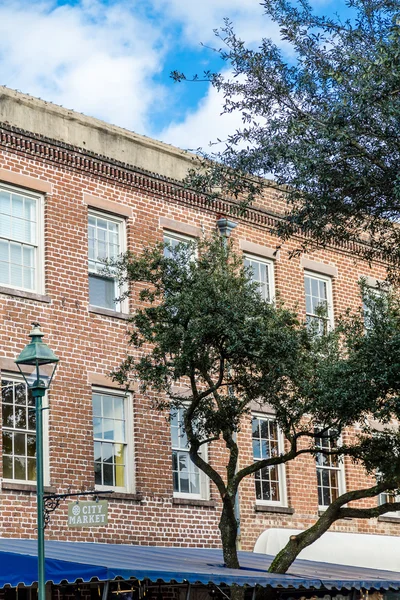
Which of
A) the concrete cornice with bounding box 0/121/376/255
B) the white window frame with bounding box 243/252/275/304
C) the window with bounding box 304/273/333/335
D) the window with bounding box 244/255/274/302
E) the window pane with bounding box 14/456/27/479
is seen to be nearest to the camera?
the window pane with bounding box 14/456/27/479

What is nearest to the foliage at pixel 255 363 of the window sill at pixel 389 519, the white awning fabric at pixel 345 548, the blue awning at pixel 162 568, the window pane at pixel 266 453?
the blue awning at pixel 162 568

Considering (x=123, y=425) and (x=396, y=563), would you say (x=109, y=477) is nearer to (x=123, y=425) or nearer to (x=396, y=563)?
(x=123, y=425)

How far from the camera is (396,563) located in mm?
23672

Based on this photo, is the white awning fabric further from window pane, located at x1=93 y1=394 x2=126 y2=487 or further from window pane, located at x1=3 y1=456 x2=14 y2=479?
window pane, located at x1=3 y1=456 x2=14 y2=479

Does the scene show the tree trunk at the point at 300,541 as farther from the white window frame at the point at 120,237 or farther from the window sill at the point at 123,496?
the white window frame at the point at 120,237

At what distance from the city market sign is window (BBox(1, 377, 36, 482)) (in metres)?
2.94

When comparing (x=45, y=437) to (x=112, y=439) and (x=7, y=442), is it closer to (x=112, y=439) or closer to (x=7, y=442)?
(x=7, y=442)

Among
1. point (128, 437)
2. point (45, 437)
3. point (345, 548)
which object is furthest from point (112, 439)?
point (345, 548)

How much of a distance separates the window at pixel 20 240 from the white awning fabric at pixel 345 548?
6.73m

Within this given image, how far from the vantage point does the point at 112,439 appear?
20.5 metres

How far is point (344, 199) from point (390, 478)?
15.8 feet

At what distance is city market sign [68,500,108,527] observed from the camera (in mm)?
15391

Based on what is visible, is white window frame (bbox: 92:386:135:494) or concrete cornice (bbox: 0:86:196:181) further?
white window frame (bbox: 92:386:135:494)

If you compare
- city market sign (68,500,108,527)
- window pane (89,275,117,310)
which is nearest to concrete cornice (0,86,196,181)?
window pane (89,275,117,310)
